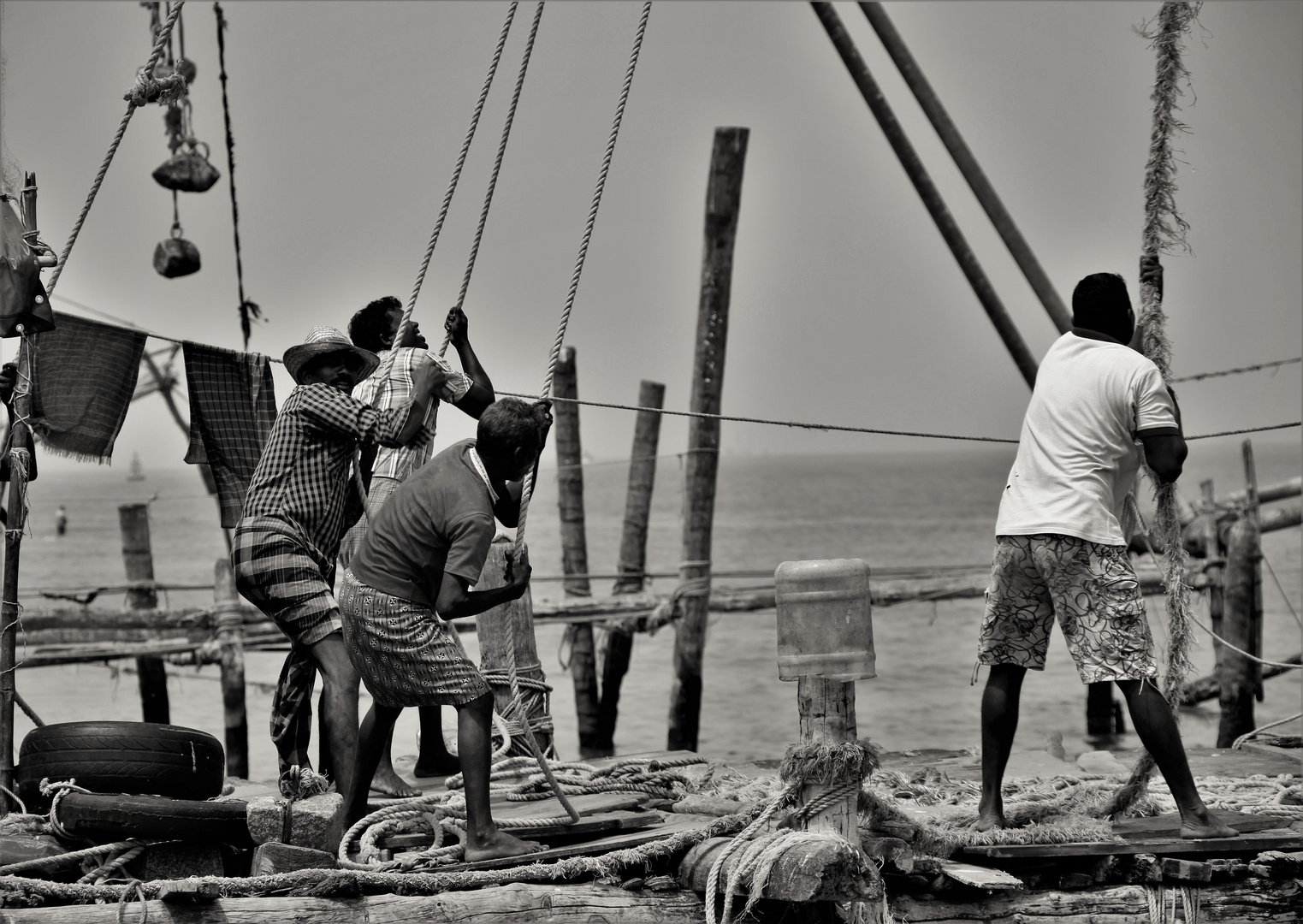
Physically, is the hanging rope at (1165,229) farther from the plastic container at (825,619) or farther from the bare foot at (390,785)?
the bare foot at (390,785)

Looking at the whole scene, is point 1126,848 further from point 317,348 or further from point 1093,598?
point 317,348

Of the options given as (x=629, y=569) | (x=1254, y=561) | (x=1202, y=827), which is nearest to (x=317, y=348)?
(x=1202, y=827)

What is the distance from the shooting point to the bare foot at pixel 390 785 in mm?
5352

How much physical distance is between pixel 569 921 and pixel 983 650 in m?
1.64

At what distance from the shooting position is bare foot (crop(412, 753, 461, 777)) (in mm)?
6000

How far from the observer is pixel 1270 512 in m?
12.4

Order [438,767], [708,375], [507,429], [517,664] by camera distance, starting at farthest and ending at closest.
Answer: [708,375] < [517,664] < [438,767] < [507,429]

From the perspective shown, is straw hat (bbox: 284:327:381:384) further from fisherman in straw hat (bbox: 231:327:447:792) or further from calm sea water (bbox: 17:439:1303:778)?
calm sea water (bbox: 17:439:1303:778)

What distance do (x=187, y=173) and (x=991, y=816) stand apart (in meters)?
9.56

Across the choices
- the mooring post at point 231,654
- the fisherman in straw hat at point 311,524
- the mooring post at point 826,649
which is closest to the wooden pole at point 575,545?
the mooring post at point 231,654

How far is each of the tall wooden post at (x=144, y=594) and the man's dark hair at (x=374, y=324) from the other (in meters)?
7.10

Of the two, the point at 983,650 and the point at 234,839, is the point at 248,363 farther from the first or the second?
the point at 983,650

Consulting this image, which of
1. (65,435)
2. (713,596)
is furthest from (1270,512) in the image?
(65,435)

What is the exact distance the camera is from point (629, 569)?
40.4 feet
